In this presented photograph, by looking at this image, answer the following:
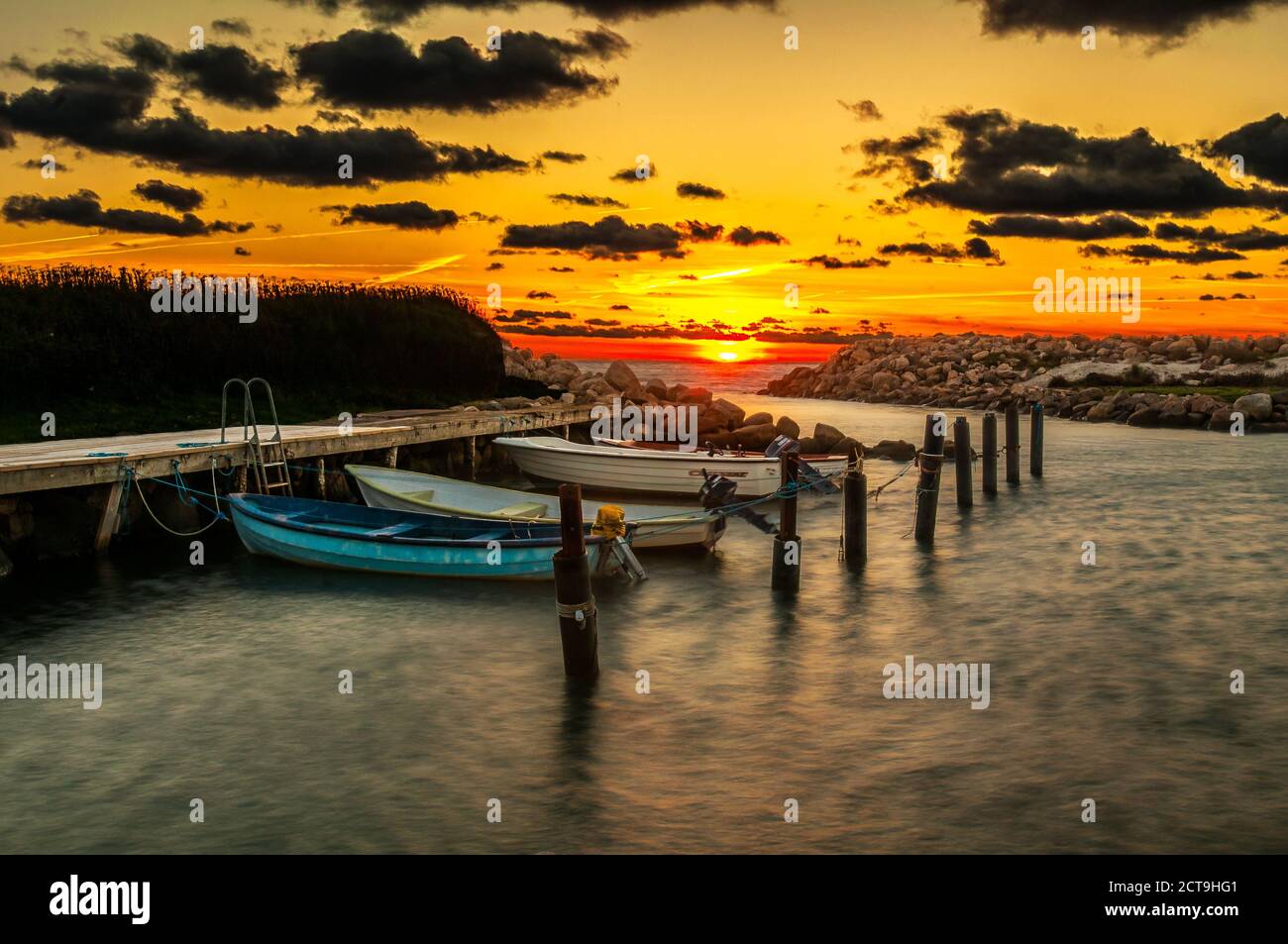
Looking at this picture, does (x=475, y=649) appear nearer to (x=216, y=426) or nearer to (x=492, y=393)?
(x=216, y=426)

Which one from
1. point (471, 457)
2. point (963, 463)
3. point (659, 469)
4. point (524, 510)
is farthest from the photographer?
point (471, 457)

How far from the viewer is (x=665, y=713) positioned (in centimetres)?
1261

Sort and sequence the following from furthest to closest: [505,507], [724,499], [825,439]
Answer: [825,439] < [724,499] < [505,507]

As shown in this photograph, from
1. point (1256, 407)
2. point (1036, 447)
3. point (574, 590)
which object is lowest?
point (574, 590)

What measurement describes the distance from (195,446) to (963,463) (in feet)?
61.2

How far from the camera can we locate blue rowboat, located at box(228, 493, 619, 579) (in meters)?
18.2

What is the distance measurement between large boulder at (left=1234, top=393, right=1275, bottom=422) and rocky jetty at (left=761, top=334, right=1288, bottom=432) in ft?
0.17

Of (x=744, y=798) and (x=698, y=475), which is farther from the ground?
(x=698, y=475)

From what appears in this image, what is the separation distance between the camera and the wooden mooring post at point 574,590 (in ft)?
39.3

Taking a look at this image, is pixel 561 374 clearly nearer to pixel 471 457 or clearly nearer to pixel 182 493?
pixel 471 457

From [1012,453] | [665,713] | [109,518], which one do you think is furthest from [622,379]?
[665,713]

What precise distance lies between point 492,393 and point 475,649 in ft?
113

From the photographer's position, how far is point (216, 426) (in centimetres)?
3008
